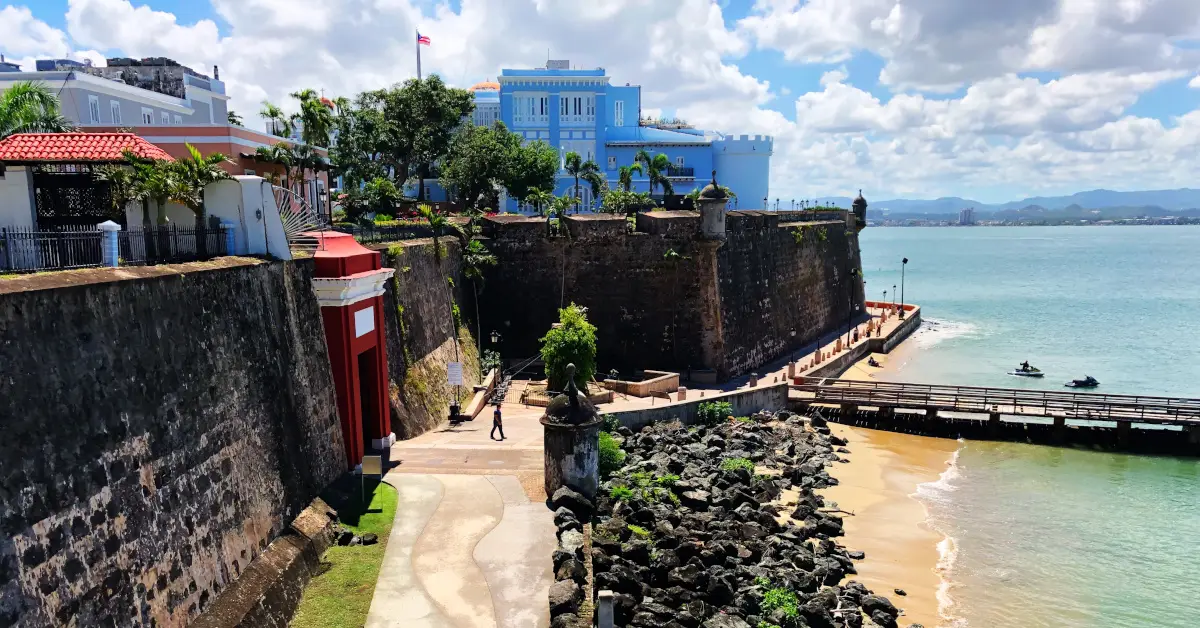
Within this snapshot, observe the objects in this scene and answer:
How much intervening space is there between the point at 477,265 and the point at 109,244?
22546mm

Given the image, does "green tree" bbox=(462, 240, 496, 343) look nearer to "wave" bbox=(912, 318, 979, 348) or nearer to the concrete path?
the concrete path

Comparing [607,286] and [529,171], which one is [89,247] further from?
[529,171]

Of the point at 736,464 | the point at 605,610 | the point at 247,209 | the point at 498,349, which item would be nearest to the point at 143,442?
the point at 247,209

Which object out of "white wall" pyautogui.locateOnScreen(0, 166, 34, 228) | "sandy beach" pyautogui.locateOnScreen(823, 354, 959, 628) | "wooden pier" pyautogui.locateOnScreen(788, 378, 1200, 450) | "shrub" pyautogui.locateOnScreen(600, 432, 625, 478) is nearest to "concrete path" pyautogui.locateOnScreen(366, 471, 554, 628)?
"shrub" pyautogui.locateOnScreen(600, 432, 625, 478)

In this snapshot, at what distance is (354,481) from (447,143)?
3307 cm

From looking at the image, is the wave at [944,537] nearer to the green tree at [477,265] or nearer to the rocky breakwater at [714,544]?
the rocky breakwater at [714,544]

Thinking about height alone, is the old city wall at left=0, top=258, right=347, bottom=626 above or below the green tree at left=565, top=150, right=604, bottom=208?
below

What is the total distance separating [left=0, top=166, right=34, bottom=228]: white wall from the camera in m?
14.2

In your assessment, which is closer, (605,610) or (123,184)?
(605,610)

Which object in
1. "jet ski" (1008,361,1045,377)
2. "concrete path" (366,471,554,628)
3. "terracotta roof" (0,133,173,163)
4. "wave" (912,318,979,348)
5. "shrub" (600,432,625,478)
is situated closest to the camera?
"concrete path" (366,471,554,628)

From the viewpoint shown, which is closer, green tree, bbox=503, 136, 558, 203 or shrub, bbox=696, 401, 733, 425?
shrub, bbox=696, 401, 733, 425

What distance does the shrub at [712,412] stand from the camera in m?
28.5

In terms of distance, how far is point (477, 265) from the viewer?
3450 cm

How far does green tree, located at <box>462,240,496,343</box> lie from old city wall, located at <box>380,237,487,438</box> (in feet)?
2.32
